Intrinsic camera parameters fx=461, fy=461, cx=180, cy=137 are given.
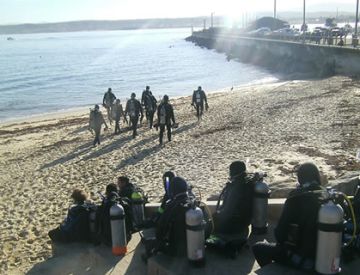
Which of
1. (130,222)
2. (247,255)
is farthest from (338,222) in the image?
(130,222)

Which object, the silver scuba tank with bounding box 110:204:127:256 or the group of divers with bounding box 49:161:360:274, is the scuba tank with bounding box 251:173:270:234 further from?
the silver scuba tank with bounding box 110:204:127:256

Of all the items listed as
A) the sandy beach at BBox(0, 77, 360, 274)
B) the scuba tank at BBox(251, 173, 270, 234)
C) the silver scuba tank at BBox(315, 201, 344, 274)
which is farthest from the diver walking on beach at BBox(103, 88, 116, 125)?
the silver scuba tank at BBox(315, 201, 344, 274)

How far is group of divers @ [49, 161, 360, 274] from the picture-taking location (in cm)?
425

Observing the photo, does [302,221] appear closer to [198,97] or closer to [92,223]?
[92,223]

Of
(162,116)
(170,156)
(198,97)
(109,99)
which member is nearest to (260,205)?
(170,156)

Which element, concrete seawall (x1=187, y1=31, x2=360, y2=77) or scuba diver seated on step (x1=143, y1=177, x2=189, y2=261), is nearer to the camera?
scuba diver seated on step (x1=143, y1=177, x2=189, y2=261)

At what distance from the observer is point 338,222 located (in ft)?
13.6

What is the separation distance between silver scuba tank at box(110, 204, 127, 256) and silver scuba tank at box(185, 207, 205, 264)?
1.12 meters

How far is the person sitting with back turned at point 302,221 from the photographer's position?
4.24 metres

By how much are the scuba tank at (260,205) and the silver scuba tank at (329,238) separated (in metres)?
1.44

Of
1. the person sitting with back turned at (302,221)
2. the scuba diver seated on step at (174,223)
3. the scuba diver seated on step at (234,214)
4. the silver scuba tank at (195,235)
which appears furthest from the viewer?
the scuba diver seated on step at (234,214)

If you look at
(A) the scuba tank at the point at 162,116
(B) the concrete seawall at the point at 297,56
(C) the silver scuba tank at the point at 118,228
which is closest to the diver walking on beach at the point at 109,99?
(A) the scuba tank at the point at 162,116

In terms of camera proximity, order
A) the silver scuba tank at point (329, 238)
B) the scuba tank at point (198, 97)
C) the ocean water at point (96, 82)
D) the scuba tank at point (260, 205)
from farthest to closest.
→ the ocean water at point (96, 82) < the scuba tank at point (198, 97) < the scuba tank at point (260, 205) < the silver scuba tank at point (329, 238)

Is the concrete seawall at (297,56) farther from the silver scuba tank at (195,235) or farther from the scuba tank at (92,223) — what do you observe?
the silver scuba tank at (195,235)
